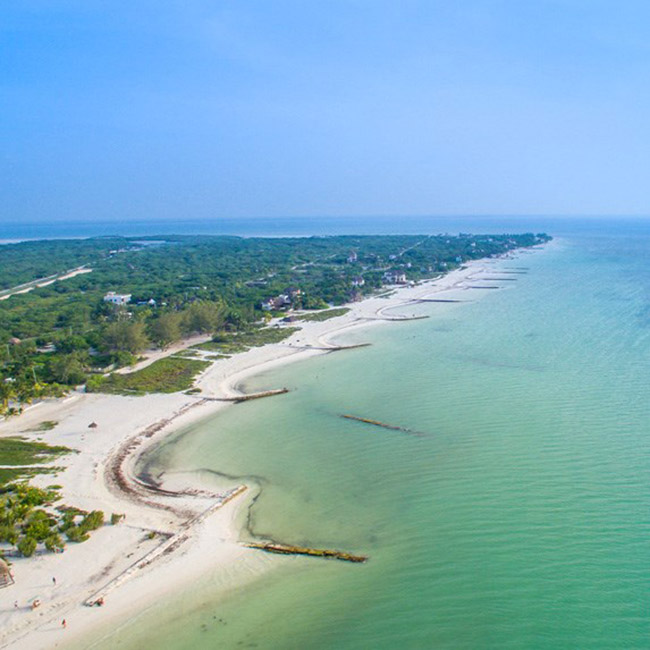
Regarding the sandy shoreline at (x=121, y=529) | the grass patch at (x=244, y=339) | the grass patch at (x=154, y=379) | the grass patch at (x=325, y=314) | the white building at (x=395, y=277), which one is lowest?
the sandy shoreline at (x=121, y=529)

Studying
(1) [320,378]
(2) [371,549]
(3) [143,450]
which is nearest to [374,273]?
(1) [320,378]

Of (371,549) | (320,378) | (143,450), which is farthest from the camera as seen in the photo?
(320,378)

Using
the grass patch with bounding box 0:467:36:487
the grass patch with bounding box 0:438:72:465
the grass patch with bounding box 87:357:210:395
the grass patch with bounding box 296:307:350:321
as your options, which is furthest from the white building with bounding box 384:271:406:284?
the grass patch with bounding box 0:467:36:487

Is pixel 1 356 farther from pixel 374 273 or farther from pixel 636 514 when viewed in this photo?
pixel 374 273

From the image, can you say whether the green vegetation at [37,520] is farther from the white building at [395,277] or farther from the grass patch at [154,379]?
the white building at [395,277]

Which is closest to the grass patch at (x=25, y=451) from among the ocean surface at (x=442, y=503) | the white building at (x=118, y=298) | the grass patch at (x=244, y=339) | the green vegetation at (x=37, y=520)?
the green vegetation at (x=37, y=520)

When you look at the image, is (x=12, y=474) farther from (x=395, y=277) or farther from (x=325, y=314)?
(x=395, y=277)
